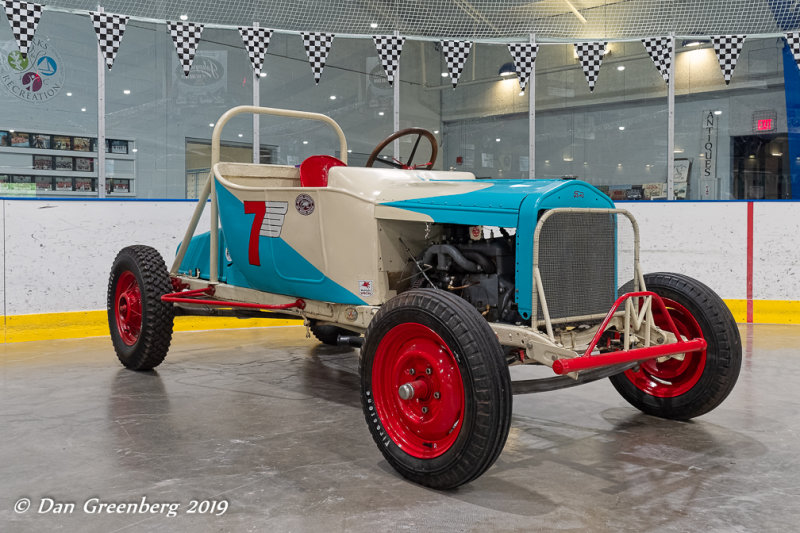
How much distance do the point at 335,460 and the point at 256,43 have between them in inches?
257

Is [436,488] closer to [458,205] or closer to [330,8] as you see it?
[458,205]

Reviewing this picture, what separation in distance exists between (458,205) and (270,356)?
3.24 meters

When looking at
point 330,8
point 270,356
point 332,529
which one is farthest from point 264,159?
point 332,529

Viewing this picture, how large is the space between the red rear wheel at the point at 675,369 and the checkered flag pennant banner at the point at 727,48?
6132mm

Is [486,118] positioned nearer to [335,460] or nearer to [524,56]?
[524,56]

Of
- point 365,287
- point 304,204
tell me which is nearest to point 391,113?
point 304,204

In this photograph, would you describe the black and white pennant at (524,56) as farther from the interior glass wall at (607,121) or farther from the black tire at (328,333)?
the black tire at (328,333)

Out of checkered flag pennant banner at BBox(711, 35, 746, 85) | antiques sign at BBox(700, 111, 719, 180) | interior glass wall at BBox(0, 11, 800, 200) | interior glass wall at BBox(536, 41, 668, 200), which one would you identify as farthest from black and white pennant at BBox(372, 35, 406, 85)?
antiques sign at BBox(700, 111, 719, 180)

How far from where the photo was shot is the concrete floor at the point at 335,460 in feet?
9.63

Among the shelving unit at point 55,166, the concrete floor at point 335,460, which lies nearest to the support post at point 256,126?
the shelving unit at point 55,166

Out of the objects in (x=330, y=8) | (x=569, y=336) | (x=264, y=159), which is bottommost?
(x=569, y=336)

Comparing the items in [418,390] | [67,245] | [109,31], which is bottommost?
[418,390]

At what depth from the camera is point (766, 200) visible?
333 inches

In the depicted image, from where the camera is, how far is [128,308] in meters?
5.92
